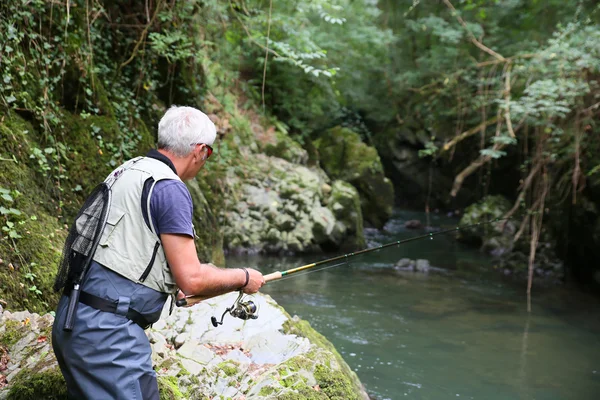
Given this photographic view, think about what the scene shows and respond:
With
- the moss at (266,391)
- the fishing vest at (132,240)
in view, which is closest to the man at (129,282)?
the fishing vest at (132,240)

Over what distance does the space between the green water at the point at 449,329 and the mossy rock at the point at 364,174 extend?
4145 mm

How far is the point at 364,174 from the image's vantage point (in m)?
15.7

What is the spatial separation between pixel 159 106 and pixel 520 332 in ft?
19.9

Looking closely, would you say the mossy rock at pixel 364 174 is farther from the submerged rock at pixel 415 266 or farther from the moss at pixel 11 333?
the moss at pixel 11 333

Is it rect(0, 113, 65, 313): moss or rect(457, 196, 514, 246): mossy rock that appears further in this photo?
rect(457, 196, 514, 246): mossy rock

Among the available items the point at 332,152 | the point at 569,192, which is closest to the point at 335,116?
the point at 332,152

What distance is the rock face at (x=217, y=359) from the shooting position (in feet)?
9.02

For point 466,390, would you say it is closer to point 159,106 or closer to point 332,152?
point 159,106

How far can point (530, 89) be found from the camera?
29.4ft

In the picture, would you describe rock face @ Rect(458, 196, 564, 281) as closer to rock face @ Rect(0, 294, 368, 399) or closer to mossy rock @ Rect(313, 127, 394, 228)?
mossy rock @ Rect(313, 127, 394, 228)

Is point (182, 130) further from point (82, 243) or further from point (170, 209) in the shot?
point (82, 243)

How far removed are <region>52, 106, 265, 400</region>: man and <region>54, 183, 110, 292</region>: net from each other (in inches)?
1.0

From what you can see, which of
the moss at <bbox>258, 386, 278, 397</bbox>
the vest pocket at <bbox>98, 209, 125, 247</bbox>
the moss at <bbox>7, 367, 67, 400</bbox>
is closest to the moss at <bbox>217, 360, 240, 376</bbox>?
the moss at <bbox>258, 386, 278, 397</bbox>

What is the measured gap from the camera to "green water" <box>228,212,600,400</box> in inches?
225
